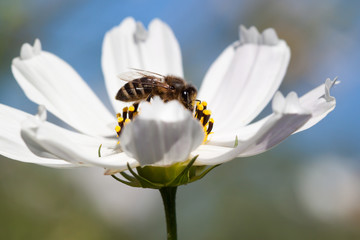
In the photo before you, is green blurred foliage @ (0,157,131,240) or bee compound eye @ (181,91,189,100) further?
green blurred foliage @ (0,157,131,240)

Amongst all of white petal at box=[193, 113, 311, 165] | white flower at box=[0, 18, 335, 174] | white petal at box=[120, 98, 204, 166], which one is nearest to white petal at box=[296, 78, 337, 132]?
white flower at box=[0, 18, 335, 174]

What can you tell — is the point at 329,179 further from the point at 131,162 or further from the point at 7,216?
the point at 131,162

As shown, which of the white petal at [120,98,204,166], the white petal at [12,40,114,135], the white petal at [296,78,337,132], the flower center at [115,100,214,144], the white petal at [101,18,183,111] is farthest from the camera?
the white petal at [101,18,183,111]

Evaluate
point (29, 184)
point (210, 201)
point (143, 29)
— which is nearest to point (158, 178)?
point (143, 29)

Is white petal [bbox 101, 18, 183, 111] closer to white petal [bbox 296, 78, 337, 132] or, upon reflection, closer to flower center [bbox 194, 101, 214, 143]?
flower center [bbox 194, 101, 214, 143]

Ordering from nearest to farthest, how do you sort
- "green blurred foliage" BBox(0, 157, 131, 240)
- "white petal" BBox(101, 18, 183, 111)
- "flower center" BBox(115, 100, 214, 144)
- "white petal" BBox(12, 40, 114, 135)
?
"flower center" BBox(115, 100, 214, 144) → "white petal" BBox(12, 40, 114, 135) → "white petal" BBox(101, 18, 183, 111) → "green blurred foliage" BBox(0, 157, 131, 240)

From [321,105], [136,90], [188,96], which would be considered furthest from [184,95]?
[321,105]

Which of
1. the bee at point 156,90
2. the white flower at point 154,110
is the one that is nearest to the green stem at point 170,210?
the white flower at point 154,110
